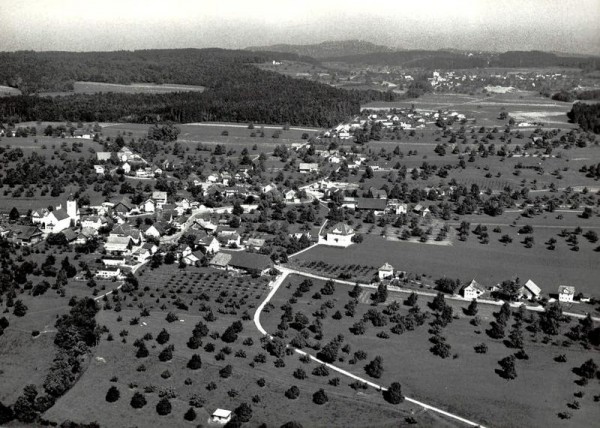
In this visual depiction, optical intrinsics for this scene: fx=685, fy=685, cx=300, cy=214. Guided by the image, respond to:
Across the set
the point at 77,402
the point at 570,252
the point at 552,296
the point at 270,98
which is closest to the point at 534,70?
the point at 270,98

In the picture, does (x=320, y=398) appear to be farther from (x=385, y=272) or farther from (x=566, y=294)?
(x=566, y=294)

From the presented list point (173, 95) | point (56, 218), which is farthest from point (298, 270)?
point (173, 95)

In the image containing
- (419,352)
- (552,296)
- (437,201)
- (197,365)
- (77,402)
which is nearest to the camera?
(77,402)

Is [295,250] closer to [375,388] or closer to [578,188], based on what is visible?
[375,388]

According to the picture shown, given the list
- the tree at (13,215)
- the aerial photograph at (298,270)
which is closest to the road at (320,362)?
the aerial photograph at (298,270)

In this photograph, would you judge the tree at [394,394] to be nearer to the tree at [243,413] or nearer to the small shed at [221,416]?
the tree at [243,413]

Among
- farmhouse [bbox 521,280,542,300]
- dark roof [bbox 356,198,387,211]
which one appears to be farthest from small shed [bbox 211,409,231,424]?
dark roof [bbox 356,198,387,211]

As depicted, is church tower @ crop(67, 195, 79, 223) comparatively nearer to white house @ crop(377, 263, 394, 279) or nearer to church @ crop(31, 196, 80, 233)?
church @ crop(31, 196, 80, 233)
